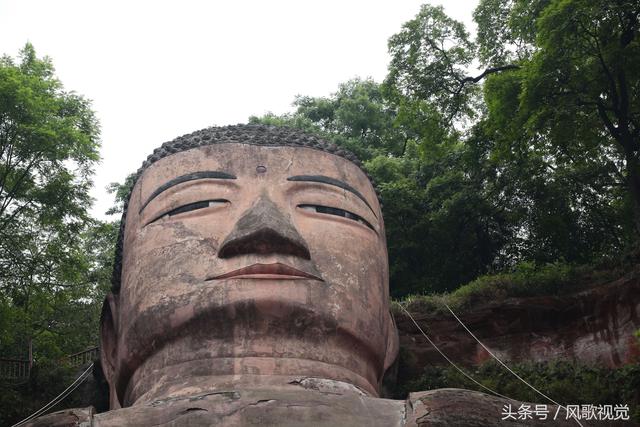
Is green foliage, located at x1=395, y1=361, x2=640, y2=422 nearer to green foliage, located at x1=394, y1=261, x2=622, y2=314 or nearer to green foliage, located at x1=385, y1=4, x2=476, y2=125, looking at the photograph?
green foliage, located at x1=394, y1=261, x2=622, y2=314

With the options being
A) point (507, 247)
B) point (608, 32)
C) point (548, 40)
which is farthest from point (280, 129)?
point (507, 247)

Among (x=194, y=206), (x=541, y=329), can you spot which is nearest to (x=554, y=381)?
(x=541, y=329)

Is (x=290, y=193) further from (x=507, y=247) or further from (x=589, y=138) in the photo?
(x=507, y=247)

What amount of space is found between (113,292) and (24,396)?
3109mm

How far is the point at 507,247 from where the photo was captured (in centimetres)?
1648

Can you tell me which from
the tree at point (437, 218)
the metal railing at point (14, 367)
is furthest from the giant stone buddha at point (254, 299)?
the metal railing at point (14, 367)

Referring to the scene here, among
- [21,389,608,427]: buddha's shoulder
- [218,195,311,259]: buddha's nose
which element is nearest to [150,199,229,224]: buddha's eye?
[218,195,311,259]: buddha's nose

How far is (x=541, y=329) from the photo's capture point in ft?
40.2

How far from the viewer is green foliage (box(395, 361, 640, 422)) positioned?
400 inches

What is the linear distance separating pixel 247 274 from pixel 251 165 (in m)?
1.49

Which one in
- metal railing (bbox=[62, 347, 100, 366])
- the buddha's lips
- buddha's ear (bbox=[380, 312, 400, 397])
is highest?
metal railing (bbox=[62, 347, 100, 366])

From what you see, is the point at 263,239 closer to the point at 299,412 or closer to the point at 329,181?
the point at 329,181

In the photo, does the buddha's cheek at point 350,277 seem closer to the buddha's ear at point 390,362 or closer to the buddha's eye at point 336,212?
the buddha's eye at point 336,212

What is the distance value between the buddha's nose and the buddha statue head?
0.5 inches
